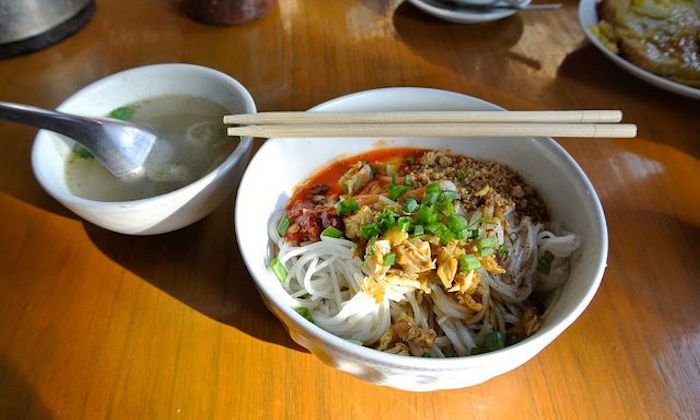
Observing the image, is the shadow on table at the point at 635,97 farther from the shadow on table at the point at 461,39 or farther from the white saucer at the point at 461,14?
the white saucer at the point at 461,14

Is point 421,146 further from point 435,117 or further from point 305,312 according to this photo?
point 305,312

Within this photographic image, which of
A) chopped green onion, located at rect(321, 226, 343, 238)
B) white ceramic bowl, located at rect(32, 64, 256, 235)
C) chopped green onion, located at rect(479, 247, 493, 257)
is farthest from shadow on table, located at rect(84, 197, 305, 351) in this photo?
chopped green onion, located at rect(479, 247, 493, 257)

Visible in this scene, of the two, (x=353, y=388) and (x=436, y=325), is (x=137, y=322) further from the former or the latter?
(x=436, y=325)

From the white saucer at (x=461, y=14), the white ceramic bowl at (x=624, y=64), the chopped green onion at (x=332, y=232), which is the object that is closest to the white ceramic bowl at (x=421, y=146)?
A: the chopped green onion at (x=332, y=232)

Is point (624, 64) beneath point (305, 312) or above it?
above

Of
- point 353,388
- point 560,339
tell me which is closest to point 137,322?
point 353,388

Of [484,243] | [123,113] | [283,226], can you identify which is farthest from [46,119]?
[484,243]
